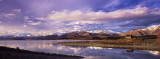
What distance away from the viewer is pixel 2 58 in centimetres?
1814

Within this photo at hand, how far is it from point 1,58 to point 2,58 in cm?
16

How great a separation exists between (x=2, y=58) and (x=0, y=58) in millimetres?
310

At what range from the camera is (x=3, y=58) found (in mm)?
18203

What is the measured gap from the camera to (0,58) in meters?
17.9

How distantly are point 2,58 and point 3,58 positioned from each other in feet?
0.41

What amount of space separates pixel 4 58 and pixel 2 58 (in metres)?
0.27

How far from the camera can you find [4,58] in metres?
18.3

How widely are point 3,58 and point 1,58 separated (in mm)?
266

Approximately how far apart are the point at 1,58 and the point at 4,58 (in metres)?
0.42

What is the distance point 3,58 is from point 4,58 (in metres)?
0.16
